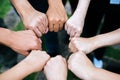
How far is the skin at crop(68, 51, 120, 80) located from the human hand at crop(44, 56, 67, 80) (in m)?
0.05

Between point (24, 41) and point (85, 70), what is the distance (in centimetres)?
40

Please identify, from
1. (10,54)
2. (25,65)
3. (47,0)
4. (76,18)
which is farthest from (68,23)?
(10,54)

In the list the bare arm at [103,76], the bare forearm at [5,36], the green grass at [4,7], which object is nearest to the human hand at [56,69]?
the bare arm at [103,76]

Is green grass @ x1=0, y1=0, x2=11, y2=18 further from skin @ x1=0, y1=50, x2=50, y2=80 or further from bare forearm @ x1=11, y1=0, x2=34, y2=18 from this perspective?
skin @ x1=0, y1=50, x2=50, y2=80

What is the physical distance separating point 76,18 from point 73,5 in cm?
32

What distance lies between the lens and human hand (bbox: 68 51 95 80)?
1309 mm

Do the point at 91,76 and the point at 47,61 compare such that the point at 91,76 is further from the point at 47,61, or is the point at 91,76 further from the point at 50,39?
the point at 50,39

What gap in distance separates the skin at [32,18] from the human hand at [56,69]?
0.69ft

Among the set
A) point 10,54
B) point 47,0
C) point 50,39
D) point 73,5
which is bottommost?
point 10,54

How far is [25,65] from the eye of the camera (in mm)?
1338

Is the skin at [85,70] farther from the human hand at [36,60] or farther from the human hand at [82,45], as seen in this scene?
the human hand at [36,60]

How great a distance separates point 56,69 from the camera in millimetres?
1334

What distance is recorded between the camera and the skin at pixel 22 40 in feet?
4.55

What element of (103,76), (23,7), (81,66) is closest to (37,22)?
(23,7)
